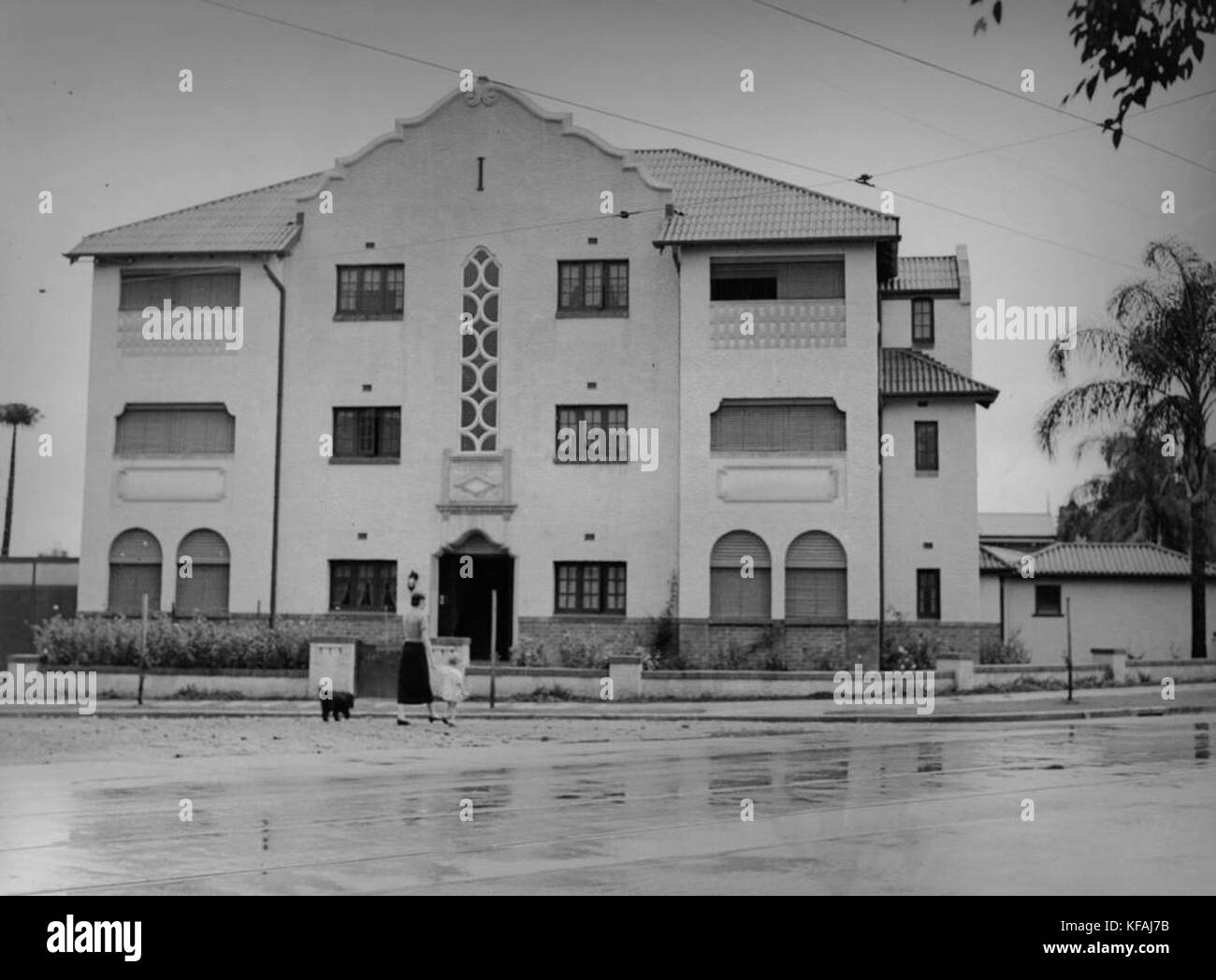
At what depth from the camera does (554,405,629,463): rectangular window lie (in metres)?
34.4

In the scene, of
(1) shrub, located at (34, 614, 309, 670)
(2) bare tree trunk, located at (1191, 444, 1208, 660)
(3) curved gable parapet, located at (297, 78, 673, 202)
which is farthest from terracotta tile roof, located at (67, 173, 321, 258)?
(2) bare tree trunk, located at (1191, 444, 1208, 660)

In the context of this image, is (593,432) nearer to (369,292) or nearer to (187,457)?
(369,292)

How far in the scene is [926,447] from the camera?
35.6m

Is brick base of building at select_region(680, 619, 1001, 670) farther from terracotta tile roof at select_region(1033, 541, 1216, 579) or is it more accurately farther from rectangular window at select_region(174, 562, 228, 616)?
terracotta tile roof at select_region(1033, 541, 1216, 579)

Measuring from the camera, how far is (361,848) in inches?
396

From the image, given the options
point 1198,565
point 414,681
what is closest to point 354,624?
point 414,681

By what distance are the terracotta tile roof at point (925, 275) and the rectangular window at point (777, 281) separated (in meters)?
6.59

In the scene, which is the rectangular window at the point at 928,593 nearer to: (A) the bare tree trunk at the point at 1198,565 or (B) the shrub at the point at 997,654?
(B) the shrub at the point at 997,654

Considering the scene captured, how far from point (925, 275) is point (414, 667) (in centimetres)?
2433

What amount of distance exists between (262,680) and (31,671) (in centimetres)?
454

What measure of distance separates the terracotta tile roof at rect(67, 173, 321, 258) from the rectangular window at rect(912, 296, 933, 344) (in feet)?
55.3
